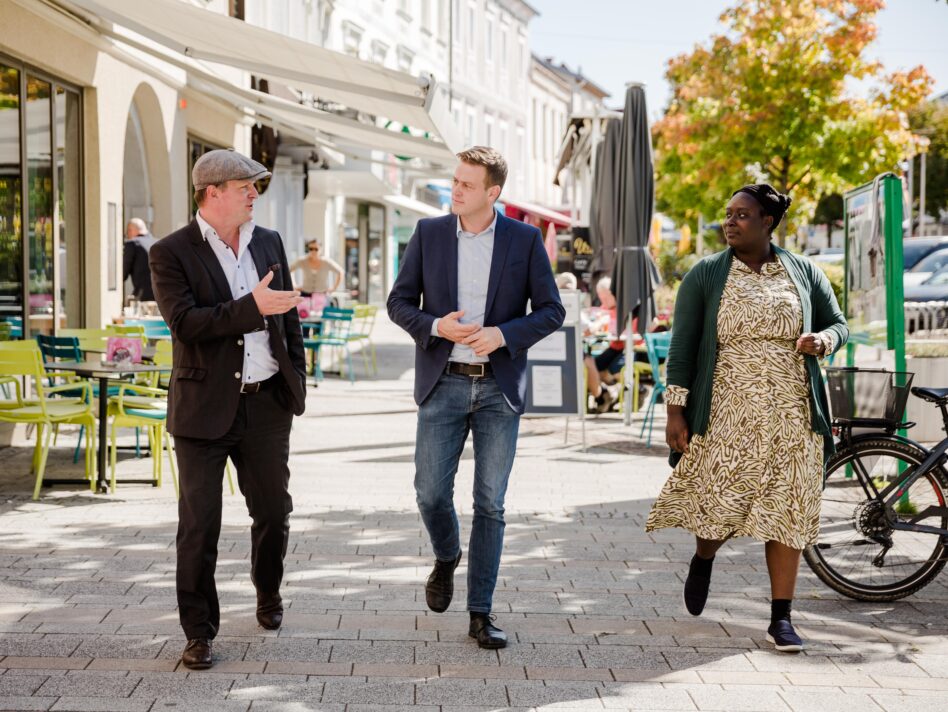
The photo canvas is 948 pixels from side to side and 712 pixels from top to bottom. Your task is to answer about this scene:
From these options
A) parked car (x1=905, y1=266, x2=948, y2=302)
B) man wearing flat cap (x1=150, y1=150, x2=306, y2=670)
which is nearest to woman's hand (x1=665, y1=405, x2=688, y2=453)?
man wearing flat cap (x1=150, y1=150, x2=306, y2=670)

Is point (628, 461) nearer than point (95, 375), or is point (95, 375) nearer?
point (95, 375)

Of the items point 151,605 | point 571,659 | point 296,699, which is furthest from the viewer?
point 151,605

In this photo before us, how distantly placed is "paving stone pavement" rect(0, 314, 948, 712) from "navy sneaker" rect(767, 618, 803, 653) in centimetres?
5

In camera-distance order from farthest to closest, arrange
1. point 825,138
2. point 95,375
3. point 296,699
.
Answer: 1. point 825,138
2. point 95,375
3. point 296,699

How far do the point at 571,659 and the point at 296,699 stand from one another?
1.11 m

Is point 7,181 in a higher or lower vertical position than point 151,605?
higher

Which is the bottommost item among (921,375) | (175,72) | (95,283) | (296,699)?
(296,699)

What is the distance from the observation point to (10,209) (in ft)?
36.5

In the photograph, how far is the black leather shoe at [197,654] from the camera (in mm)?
4645

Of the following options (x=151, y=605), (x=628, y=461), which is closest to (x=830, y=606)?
(x=151, y=605)

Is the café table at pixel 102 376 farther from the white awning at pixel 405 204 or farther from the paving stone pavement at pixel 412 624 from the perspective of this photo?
the white awning at pixel 405 204

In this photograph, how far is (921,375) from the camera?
35.9 ft

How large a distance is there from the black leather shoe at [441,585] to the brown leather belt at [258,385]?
1005 millimetres

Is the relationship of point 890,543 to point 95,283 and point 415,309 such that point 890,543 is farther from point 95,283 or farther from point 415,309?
point 95,283
